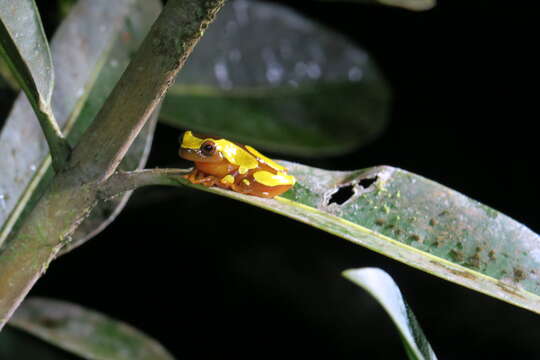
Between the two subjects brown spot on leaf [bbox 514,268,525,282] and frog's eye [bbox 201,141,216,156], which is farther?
frog's eye [bbox 201,141,216,156]

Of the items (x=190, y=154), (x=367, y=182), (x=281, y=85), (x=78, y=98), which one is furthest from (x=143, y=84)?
(x=281, y=85)

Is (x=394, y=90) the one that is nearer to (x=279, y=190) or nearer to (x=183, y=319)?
(x=183, y=319)

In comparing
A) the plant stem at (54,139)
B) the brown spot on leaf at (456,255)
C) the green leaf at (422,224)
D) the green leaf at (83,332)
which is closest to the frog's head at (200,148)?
the green leaf at (422,224)

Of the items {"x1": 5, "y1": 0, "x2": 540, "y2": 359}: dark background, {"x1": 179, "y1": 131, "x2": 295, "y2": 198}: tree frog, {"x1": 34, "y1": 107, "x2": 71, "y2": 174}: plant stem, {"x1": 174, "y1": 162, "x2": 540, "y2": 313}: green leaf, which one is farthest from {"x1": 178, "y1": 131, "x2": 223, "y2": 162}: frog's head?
{"x1": 5, "y1": 0, "x2": 540, "y2": 359}: dark background

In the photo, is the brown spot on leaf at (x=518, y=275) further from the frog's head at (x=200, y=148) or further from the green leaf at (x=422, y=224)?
the frog's head at (x=200, y=148)

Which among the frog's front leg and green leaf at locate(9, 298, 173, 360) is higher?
the frog's front leg

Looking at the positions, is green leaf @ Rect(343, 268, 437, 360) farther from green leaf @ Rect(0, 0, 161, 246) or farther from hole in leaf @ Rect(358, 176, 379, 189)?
green leaf @ Rect(0, 0, 161, 246)

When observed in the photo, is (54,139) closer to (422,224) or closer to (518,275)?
(422,224)
